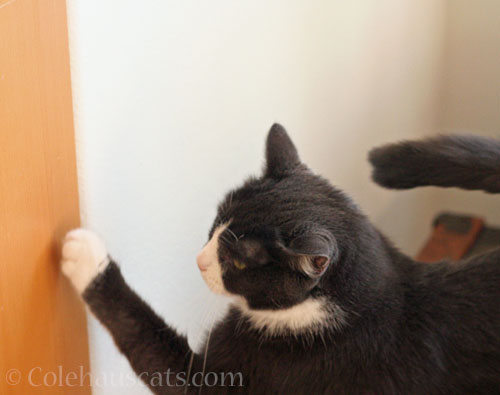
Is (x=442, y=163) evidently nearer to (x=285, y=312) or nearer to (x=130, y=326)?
(x=285, y=312)

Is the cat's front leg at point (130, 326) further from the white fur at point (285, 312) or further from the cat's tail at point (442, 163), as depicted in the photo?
the cat's tail at point (442, 163)

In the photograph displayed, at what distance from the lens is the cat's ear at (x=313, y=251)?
691 millimetres

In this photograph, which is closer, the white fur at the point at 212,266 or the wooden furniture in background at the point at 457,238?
the white fur at the point at 212,266

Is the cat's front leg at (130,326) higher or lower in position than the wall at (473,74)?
lower

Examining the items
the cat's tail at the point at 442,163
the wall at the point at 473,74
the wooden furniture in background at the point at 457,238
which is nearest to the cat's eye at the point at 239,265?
the cat's tail at the point at 442,163

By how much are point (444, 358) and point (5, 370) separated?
0.64 metres

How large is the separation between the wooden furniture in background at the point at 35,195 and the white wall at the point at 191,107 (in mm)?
38

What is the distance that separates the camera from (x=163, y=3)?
2.85ft

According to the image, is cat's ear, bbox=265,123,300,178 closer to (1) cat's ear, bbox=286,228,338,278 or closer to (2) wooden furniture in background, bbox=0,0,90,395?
(1) cat's ear, bbox=286,228,338,278

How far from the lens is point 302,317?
2.63 feet

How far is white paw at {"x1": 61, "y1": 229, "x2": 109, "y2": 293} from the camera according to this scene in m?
0.80

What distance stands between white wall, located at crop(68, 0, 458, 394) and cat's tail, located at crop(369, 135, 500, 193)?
0.33 m

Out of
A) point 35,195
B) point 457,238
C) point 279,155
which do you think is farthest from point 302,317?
point 457,238

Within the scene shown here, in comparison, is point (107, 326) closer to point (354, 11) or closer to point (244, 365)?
point (244, 365)
